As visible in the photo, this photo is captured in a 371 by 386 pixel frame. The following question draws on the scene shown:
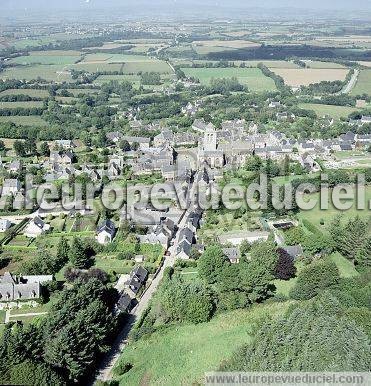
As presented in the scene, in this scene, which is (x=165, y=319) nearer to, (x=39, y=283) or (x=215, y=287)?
(x=215, y=287)

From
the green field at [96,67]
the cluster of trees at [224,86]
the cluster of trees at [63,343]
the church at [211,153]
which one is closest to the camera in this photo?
the cluster of trees at [63,343]

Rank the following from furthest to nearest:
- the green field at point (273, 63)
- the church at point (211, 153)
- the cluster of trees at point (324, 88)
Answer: the green field at point (273, 63) → the cluster of trees at point (324, 88) → the church at point (211, 153)

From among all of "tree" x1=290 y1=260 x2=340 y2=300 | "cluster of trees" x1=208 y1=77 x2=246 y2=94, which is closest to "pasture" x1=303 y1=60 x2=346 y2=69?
"cluster of trees" x1=208 y1=77 x2=246 y2=94

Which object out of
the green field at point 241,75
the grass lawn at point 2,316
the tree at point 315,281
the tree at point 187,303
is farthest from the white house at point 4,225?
the green field at point 241,75

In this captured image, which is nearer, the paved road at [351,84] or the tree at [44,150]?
the tree at [44,150]

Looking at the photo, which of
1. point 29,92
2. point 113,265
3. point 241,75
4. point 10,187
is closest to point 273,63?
point 241,75

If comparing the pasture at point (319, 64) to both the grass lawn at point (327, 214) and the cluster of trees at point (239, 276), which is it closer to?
the grass lawn at point (327, 214)
